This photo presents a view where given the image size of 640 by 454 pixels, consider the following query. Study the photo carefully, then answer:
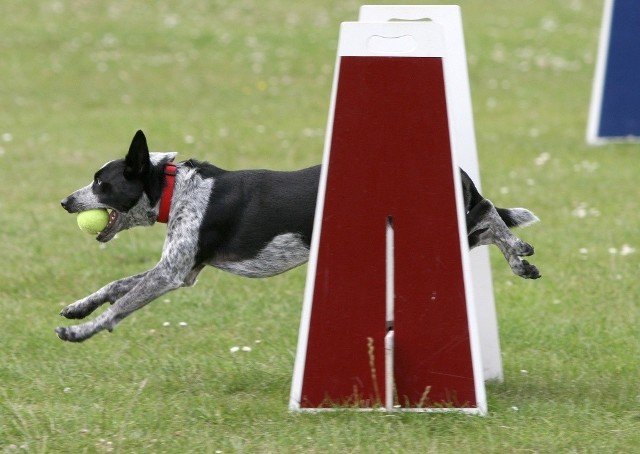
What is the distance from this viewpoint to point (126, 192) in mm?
5465

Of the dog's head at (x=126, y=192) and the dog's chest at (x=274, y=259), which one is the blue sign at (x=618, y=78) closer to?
the dog's chest at (x=274, y=259)

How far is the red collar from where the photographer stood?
17.8 ft

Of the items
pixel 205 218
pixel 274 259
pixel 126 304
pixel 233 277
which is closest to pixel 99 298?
pixel 126 304

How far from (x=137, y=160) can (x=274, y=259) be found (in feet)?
2.55

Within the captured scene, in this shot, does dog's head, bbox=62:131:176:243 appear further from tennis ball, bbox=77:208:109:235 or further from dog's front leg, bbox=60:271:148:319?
dog's front leg, bbox=60:271:148:319

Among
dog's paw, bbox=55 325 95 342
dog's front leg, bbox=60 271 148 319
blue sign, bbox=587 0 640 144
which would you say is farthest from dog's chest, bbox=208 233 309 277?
blue sign, bbox=587 0 640 144

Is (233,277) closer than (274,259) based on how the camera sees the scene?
No

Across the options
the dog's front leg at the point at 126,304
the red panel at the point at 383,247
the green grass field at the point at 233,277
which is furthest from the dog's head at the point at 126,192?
the red panel at the point at 383,247

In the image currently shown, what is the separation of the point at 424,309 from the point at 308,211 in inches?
28.1

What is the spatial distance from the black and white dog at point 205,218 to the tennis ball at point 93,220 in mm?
25

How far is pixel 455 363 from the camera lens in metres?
5.01

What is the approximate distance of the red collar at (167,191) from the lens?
5.44 m

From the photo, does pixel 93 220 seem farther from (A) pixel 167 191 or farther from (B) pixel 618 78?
(B) pixel 618 78

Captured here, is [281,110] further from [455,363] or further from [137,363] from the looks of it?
[455,363]
